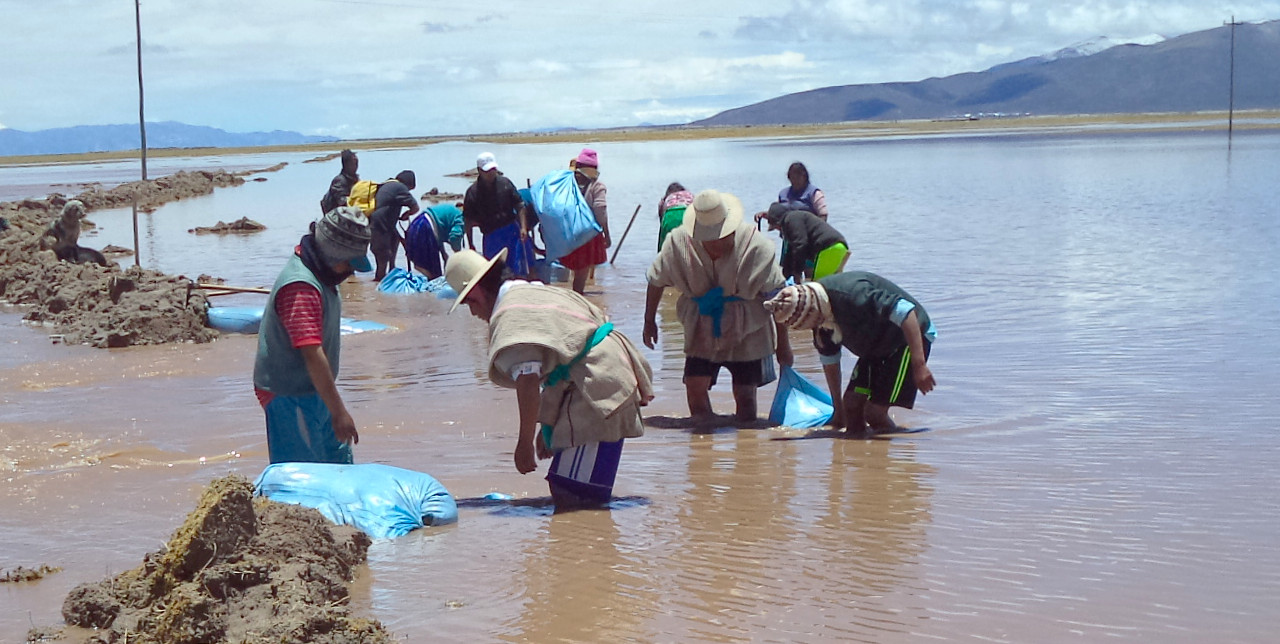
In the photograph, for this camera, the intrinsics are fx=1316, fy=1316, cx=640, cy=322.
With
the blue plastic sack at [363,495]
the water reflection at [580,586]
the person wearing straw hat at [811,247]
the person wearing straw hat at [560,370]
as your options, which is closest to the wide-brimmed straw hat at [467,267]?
the person wearing straw hat at [560,370]

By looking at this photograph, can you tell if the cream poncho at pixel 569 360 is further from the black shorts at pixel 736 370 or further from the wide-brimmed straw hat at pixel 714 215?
the black shorts at pixel 736 370

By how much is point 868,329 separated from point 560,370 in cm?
208

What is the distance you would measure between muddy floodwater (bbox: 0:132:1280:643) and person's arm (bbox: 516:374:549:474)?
0.30 meters

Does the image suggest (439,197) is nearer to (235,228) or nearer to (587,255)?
(235,228)

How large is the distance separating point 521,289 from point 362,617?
4.32ft

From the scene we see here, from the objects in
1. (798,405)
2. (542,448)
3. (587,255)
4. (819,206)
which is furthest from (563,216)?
(542,448)

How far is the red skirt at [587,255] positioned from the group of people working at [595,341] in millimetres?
4870

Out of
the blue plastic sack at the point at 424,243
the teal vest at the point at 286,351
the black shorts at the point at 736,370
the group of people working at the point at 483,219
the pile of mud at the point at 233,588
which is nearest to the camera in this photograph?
the pile of mud at the point at 233,588

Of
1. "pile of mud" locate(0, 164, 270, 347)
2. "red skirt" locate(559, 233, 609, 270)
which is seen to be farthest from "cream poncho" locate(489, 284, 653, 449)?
"red skirt" locate(559, 233, 609, 270)

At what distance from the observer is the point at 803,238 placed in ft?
28.8

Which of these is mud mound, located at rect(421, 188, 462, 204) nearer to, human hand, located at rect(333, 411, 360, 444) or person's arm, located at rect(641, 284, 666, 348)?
person's arm, located at rect(641, 284, 666, 348)

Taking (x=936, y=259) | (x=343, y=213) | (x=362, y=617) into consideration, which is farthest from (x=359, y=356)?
(x=936, y=259)

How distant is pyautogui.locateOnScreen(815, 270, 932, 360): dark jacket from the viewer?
6.30 metres

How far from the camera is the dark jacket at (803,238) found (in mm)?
8727
